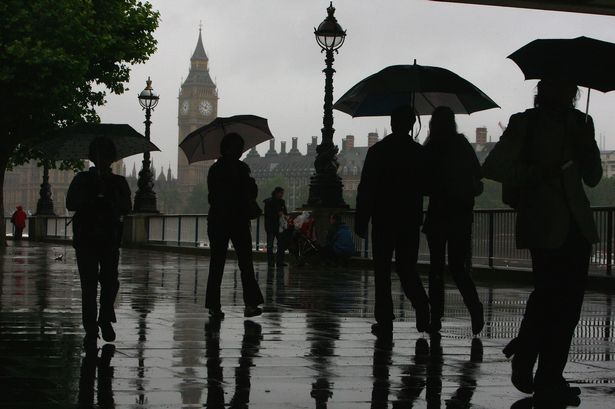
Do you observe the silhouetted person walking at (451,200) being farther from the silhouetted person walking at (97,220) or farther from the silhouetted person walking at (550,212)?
the silhouetted person walking at (550,212)

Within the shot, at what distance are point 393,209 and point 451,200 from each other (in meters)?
0.66

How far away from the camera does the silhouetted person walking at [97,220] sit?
356 inches

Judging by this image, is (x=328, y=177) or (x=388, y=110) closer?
(x=388, y=110)

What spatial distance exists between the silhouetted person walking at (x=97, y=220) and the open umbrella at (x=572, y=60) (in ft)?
10.3

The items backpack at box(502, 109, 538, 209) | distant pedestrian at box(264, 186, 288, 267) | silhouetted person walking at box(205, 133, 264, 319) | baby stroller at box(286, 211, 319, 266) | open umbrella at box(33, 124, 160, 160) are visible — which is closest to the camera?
backpack at box(502, 109, 538, 209)

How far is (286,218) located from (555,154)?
1921 centimetres

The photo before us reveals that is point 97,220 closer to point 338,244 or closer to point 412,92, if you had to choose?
point 412,92

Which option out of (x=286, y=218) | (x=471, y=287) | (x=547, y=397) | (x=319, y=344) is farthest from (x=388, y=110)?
(x=286, y=218)

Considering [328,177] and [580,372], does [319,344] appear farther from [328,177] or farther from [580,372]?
[328,177]

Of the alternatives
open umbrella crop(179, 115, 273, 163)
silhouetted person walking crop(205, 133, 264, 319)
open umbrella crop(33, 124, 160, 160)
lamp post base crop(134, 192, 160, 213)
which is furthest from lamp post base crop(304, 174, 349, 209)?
lamp post base crop(134, 192, 160, 213)

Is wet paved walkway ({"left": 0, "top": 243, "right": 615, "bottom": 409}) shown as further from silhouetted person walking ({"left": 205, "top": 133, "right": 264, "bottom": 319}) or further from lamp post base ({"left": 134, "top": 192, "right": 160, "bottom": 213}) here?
lamp post base ({"left": 134, "top": 192, "right": 160, "bottom": 213})

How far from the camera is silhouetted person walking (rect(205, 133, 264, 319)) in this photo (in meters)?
11.2

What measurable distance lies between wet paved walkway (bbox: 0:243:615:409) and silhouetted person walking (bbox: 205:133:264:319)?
9.8 inches

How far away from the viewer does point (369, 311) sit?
1281 centimetres
